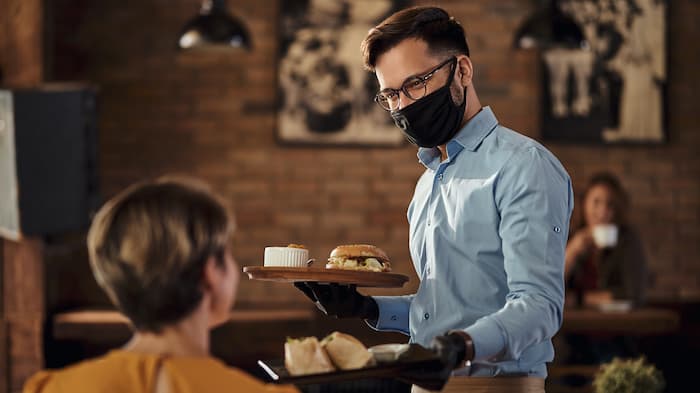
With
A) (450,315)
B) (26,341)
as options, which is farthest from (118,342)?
(450,315)

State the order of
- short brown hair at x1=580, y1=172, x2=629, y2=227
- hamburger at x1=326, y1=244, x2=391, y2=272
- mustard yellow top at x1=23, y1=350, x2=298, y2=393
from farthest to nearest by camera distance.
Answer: short brown hair at x1=580, y1=172, x2=629, y2=227 < hamburger at x1=326, y1=244, x2=391, y2=272 < mustard yellow top at x1=23, y1=350, x2=298, y2=393

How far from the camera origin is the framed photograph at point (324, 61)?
6.50 meters

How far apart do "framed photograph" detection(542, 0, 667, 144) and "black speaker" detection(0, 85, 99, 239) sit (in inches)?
113

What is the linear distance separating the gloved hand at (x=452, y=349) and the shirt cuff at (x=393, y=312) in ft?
1.85

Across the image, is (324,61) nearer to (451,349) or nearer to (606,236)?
(606,236)

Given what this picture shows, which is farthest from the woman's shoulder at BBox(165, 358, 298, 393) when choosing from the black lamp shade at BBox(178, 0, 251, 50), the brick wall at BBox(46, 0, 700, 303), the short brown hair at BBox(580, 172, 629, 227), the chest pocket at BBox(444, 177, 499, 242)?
the brick wall at BBox(46, 0, 700, 303)

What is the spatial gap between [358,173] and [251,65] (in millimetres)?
957

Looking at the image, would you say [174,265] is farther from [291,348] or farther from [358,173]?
[358,173]

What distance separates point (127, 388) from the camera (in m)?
1.46

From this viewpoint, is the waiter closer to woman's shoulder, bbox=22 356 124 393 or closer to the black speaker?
woman's shoulder, bbox=22 356 124 393

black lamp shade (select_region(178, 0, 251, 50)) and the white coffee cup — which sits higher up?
black lamp shade (select_region(178, 0, 251, 50))

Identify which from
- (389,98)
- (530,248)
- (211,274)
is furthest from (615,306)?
(211,274)

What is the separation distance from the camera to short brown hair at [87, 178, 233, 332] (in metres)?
1.51

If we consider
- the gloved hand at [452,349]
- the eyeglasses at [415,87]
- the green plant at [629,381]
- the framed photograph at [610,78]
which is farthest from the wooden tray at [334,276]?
the framed photograph at [610,78]
